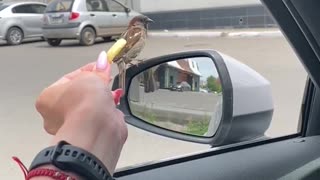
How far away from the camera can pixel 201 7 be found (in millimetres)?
20594

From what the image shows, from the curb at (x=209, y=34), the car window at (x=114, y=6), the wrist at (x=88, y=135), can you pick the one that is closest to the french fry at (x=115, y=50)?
the wrist at (x=88, y=135)

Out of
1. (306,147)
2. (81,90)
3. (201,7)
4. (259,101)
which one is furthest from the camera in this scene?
(201,7)

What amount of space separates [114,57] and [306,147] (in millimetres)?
1260

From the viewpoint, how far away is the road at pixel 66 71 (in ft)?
11.8

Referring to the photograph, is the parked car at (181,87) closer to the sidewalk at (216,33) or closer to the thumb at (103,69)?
the thumb at (103,69)

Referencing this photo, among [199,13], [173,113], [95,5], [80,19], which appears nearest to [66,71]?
[80,19]

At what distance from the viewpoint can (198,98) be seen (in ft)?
6.64

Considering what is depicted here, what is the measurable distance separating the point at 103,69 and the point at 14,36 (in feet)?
Answer: 66.6

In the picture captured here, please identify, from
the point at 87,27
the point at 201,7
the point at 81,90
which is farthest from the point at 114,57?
the point at 201,7

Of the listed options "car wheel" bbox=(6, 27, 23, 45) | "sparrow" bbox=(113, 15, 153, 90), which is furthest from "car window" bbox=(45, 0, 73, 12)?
"sparrow" bbox=(113, 15, 153, 90)

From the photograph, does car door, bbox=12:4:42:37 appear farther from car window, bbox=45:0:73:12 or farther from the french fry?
the french fry

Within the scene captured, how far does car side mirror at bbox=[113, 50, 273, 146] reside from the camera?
193 cm

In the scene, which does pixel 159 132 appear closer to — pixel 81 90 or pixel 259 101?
pixel 259 101

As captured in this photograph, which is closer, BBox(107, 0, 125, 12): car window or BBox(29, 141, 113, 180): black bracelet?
BBox(29, 141, 113, 180): black bracelet
